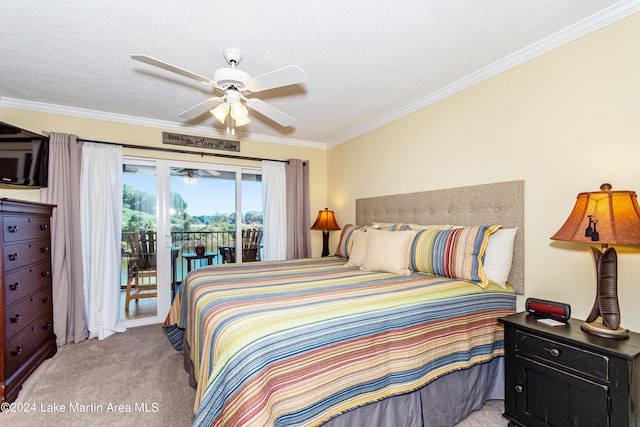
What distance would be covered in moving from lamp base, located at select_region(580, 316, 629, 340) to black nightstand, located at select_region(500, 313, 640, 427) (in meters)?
0.03

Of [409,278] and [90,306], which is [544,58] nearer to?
[409,278]

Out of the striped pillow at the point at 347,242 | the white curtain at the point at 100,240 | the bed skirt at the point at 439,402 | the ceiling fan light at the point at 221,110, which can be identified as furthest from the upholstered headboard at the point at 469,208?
the white curtain at the point at 100,240

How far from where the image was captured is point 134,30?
1.92 meters

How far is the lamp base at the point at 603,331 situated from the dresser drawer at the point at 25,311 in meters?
3.75

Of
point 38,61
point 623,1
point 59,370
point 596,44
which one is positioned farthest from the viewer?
point 59,370

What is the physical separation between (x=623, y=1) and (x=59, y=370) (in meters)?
4.84

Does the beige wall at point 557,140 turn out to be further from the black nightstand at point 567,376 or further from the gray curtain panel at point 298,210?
the gray curtain panel at point 298,210

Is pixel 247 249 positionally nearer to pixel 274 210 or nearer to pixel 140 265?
pixel 274 210

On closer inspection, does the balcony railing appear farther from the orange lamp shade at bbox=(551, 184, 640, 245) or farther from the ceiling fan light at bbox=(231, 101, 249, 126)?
the orange lamp shade at bbox=(551, 184, 640, 245)

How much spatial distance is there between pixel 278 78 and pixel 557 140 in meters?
1.94

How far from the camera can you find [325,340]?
137cm

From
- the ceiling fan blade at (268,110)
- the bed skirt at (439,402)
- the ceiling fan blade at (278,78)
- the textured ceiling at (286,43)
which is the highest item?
the textured ceiling at (286,43)

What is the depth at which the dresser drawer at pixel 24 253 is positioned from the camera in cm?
220

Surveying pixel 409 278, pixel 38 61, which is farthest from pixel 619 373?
pixel 38 61
